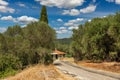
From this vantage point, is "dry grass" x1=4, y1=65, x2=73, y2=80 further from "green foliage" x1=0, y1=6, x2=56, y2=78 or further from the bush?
the bush

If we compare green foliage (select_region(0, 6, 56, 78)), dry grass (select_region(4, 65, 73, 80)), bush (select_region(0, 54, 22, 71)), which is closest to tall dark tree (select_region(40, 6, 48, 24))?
green foliage (select_region(0, 6, 56, 78))

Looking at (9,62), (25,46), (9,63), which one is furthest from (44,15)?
(9,62)

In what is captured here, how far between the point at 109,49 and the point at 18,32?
2234 centimetres

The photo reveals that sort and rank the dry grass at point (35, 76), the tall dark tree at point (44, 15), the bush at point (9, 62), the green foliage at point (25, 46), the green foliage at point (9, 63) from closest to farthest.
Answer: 1. the dry grass at point (35, 76)
2. the green foliage at point (9, 63)
3. the bush at point (9, 62)
4. the green foliage at point (25, 46)
5. the tall dark tree at point (44, 15)

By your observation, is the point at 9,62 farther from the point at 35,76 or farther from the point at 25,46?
the point at 35,76

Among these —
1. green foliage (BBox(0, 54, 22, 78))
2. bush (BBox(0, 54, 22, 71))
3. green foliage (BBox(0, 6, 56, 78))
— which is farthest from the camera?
green foliage (BBox(0, 6, 56, 78))

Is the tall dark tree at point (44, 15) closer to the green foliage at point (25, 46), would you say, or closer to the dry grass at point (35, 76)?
the green foliage at point (25, 46)

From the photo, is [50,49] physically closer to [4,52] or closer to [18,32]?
[18,32]

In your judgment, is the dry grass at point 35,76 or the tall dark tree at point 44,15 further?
the tall dark tree at point 44,15

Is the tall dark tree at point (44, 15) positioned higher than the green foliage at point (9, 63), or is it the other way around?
the tall dark tree at point (44, 15)

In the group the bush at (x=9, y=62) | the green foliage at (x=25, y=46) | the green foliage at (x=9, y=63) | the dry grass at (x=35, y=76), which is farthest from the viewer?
the green foliage at (x=25, y=46)

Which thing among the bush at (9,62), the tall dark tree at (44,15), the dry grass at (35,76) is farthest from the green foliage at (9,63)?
the tall dark tree at (44,15)

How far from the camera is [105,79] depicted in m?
28.1

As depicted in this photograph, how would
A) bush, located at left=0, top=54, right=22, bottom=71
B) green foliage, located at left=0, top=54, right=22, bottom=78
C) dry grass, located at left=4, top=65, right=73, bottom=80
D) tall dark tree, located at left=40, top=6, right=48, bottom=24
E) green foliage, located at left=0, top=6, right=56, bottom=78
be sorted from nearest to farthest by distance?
1. dry grass, located at left=4, top=65, right=73, bottom=80
2. green foliage, located at left=0, top=54, right=22, bottom=78
3. bush, located at left=0, top=54, right=22, bottom=71
4. green foliage, located at left=0, top=6, right=56, bottom=78
5. tall dark tree, located at left=40, top=6, right=48, bottom=24
